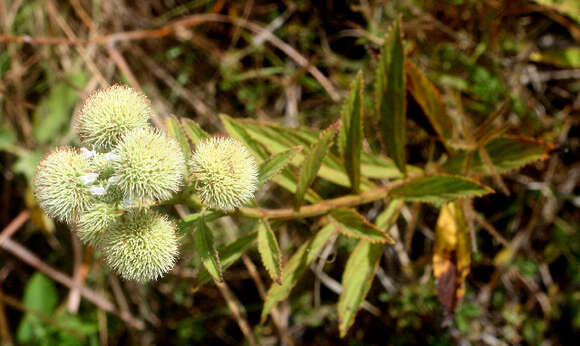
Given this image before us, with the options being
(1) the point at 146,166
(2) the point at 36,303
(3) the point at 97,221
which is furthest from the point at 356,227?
(2) the point at 36,303

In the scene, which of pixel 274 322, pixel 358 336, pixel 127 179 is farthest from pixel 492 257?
pixel 127 179

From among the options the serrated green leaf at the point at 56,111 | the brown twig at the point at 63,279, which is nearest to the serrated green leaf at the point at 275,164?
the brown twig at the point at 63,279

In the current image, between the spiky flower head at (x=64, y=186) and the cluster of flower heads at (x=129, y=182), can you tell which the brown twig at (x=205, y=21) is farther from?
the spiky flower head at (x=64, y=186)

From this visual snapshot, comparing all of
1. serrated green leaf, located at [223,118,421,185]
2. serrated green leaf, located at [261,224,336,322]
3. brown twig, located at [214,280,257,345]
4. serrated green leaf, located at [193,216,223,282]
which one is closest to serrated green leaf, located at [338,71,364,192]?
serrated green leaf, located at [223,118,421,185]

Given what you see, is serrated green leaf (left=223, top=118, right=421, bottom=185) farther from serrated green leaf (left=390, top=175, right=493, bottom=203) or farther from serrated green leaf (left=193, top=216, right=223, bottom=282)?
serrated green leaf (left=193, top=216, right=223, bottom=282)

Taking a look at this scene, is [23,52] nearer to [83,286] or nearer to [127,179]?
[83,286]

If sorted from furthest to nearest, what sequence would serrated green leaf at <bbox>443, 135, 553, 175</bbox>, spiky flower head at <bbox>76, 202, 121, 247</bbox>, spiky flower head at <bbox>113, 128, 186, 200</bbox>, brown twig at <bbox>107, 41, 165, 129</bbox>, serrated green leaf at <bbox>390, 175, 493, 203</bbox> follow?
1. brown twig at <bbox>107, 41, 165, 129</bbox>
2. serrated green leaf at <bbox>443, 135, 553, 175</bbox>
3. serrated green leaf at <bbox>390, 175, 493, 203</bbox>
4. spiky flower head at <bbox>76, 202, 121, 247</bbox>
5. spiky flower head at <bbox>113, 128, 186, 200</bbox>

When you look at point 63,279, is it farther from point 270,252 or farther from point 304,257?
point 270,252
